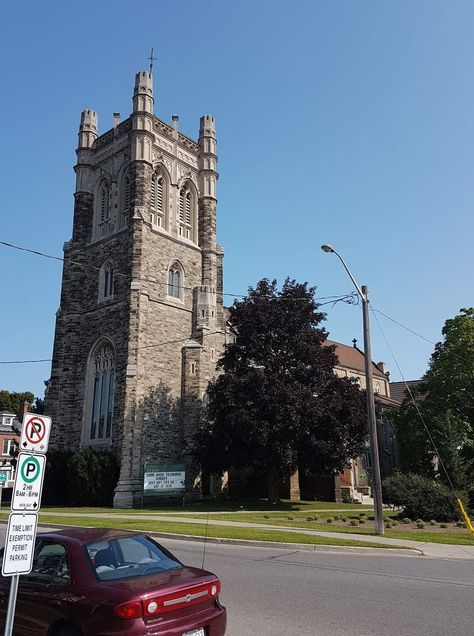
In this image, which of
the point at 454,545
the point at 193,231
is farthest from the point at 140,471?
the point at 454,545

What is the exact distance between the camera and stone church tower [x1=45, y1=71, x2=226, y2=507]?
34.8 metres

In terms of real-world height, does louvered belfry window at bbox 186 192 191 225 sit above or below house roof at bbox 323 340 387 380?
above

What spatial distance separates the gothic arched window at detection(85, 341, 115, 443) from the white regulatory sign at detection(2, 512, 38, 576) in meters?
32.0

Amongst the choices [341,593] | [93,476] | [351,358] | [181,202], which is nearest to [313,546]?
[341,593]

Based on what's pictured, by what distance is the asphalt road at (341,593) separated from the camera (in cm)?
635

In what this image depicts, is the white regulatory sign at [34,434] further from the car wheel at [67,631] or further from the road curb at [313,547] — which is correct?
the road curb at [313,547]

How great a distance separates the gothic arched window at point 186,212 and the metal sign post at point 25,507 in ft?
121

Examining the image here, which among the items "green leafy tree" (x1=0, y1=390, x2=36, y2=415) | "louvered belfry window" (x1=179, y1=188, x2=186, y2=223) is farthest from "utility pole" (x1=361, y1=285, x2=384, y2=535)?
"green leafy tree" (x1=0, y1=390, x2=36, y2=415)

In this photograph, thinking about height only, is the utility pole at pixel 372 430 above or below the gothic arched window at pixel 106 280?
below

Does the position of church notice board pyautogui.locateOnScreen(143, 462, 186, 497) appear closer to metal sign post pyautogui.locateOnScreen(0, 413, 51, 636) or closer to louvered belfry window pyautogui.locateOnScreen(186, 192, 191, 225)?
louvered belfry window pyautogui.locateOnScreen(186, 192, 191, 225)

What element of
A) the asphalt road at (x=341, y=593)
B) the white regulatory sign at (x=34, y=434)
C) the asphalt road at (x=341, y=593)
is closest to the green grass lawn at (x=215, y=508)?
the asphalt road at (x=341, y=593)

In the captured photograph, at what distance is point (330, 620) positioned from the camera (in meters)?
6.56

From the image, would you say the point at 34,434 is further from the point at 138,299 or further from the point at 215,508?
the point at 138,299

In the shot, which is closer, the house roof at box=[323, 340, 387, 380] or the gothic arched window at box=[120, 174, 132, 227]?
the gothic arched window at box=[120, 174, 132, 227]
